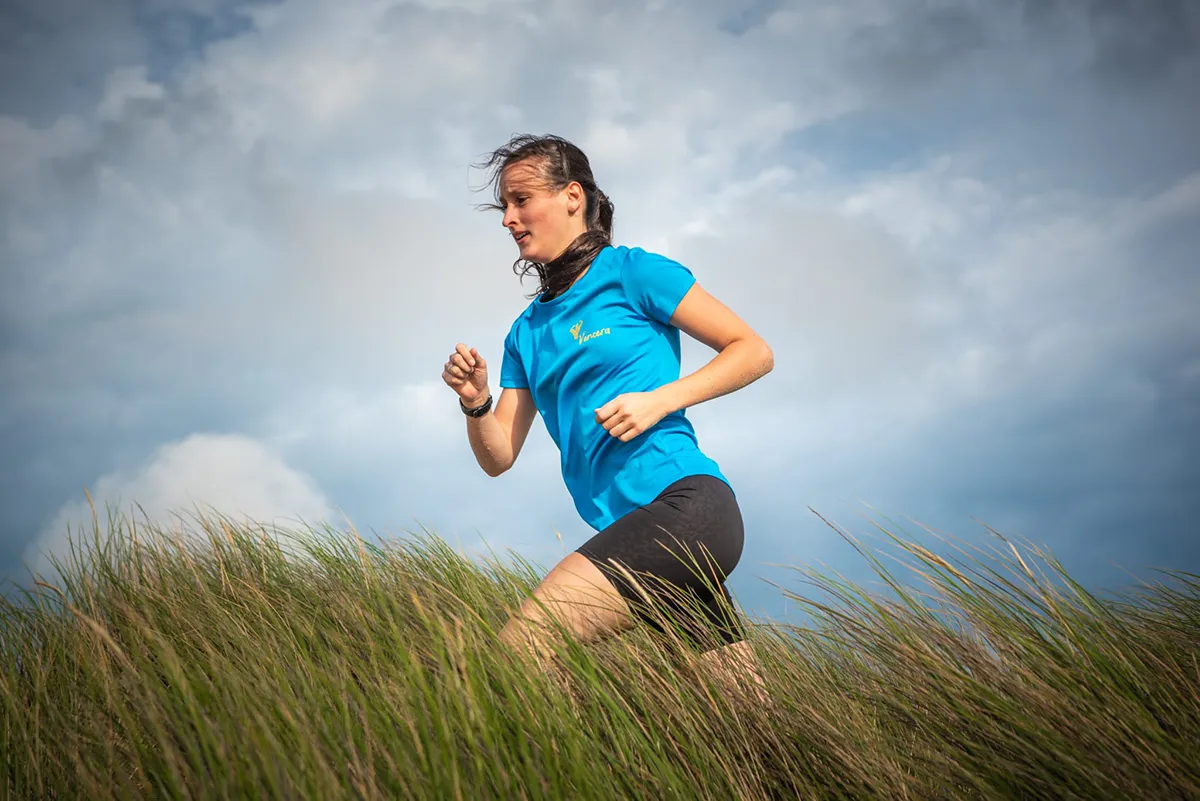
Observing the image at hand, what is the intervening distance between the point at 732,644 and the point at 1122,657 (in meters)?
1.01

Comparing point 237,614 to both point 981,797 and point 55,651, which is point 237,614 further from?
point 981,797

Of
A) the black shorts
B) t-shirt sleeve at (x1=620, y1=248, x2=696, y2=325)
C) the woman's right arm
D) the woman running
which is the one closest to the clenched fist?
the woman running

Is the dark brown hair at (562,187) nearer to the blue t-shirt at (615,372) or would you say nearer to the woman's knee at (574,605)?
the blue t-shirt at (615,372)

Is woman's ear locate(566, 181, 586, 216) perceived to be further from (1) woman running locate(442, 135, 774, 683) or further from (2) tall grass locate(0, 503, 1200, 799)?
(2) tall grass locate(0, 503, 1200, 799)

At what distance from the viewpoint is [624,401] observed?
2.09m

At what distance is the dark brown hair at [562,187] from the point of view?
103 inches

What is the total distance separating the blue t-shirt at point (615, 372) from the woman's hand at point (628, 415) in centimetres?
20

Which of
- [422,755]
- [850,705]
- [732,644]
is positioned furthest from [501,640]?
[850,705]

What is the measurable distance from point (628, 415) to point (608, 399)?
0.31 metres

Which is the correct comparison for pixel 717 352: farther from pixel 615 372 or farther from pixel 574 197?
pixel 574 197

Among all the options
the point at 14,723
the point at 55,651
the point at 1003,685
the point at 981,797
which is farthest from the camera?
the point at 55,651

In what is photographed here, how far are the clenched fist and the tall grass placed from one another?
0.72m

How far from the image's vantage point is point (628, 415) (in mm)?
2092

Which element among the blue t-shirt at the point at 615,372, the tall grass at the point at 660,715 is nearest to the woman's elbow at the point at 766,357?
the blue t-shirt at the point at 615,372
